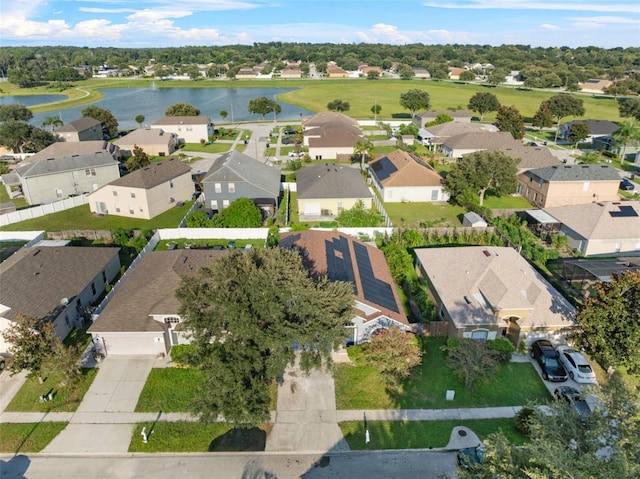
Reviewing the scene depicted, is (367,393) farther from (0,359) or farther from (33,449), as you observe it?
(0,359)

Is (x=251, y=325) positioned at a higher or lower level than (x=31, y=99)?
lower

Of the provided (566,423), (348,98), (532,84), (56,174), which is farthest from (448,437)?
(532,84)

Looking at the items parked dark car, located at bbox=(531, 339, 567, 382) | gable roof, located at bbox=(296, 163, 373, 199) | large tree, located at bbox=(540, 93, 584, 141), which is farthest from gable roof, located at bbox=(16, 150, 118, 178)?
large tree, located at bbox=(540, 93, 584, 141)

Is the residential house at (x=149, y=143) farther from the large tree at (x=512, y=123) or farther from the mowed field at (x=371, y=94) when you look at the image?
the large tree at (x=512, y=123)

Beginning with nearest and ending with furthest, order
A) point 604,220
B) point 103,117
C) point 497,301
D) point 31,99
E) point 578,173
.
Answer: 1. point 497,301
2. point 604,220
3. point 578,173
4. point 103,117
5. point 31,99

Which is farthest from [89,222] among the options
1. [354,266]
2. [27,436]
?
[354,266]

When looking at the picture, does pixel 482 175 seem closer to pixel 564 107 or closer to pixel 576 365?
pixel 576 365
